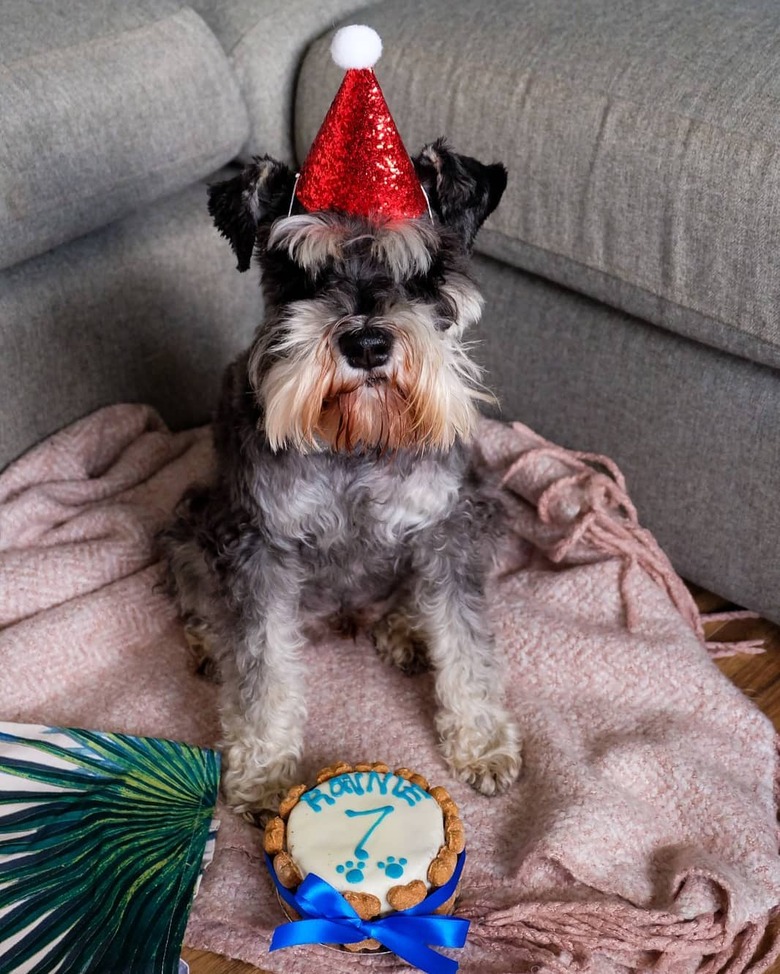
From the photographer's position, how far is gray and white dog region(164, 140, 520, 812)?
5.84ft

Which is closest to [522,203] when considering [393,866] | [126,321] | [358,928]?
[126,321]

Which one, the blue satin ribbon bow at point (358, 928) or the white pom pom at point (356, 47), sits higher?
the white pom pom at point (356, 47)

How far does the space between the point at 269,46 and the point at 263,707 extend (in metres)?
1.85

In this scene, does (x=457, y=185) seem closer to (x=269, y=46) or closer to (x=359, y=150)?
(x=359, y=150)

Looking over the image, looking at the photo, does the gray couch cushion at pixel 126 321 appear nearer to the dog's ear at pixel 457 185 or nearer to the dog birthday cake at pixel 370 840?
the dog's ear at pixel 457 185

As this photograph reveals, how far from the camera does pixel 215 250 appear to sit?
3.00m

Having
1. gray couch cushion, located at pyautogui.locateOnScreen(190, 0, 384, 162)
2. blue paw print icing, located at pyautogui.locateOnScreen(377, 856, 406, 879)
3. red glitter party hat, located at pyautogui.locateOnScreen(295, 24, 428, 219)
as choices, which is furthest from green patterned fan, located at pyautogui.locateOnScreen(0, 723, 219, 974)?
gray couch cushion, located at pyautogui.locateOnScreen(190, 0, 384, 162)

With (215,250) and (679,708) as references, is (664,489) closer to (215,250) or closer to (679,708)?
(679,708)

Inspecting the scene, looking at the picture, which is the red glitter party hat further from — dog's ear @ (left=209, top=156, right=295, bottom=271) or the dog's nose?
the dog's nose

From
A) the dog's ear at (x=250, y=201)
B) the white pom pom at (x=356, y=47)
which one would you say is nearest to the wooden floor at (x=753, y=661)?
the dog's ear at (x=250, y=201)

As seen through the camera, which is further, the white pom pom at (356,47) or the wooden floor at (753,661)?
the wooden floor at (753,661)

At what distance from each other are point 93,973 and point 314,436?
96cm

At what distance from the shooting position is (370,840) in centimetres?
A: 176

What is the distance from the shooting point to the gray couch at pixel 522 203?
221 cm
